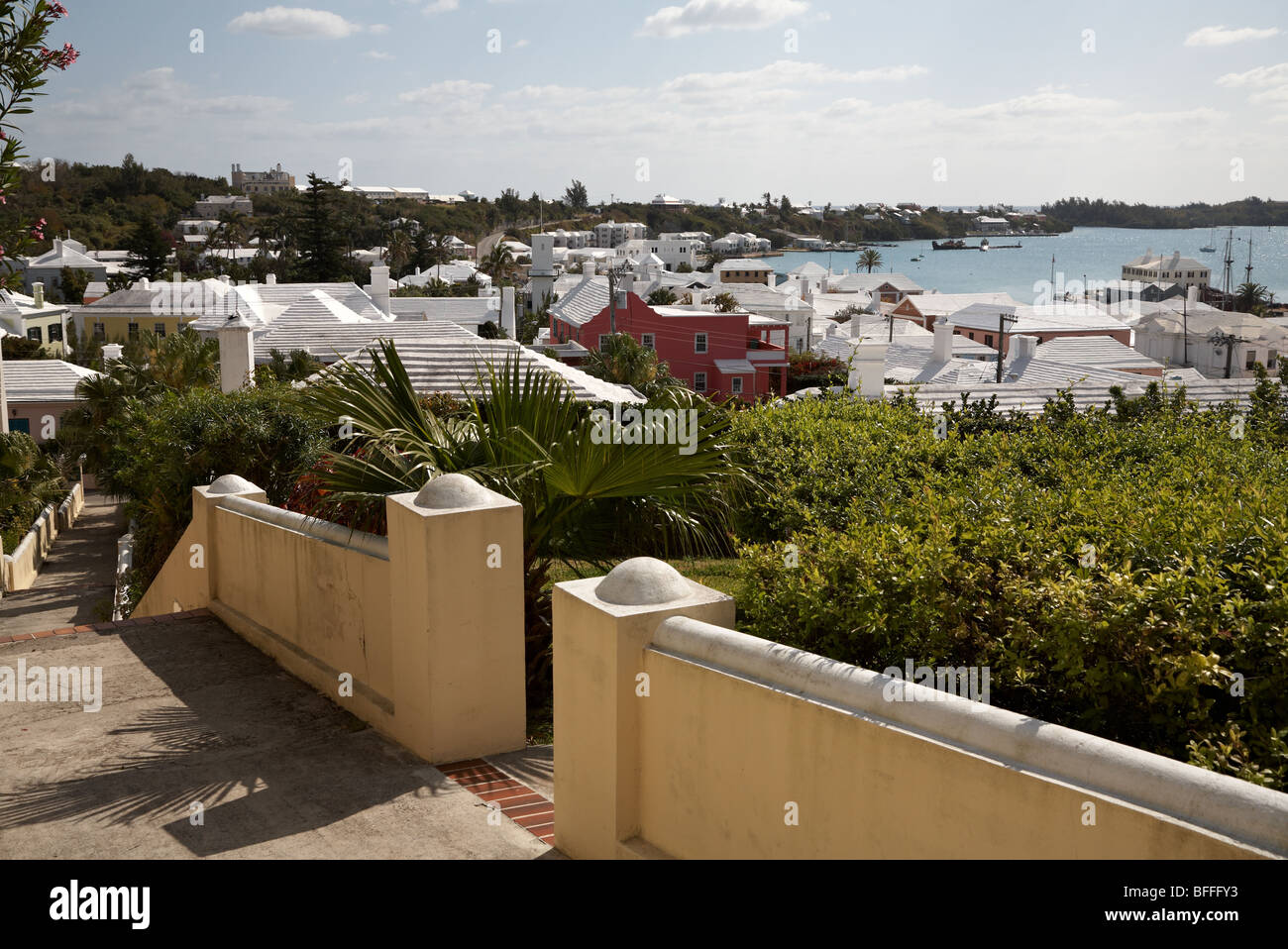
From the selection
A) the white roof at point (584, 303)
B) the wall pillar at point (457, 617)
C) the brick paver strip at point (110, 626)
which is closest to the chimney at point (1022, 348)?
the white roof at point (584, 303)

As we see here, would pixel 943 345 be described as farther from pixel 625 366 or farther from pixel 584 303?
pixel 584 303

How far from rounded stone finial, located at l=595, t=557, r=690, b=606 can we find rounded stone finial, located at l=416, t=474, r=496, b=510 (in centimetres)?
157

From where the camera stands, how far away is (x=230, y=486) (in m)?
10.0

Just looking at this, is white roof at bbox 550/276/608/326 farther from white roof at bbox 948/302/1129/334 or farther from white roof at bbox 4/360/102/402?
white roof at bbox 948/302/1129/334

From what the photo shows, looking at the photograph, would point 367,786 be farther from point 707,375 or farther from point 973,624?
point 707,375

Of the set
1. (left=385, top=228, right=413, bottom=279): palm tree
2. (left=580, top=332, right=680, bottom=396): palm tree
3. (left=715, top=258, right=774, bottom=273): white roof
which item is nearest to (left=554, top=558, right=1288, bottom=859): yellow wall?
(left=580, top=332, right=680, bottom=396): palm tree

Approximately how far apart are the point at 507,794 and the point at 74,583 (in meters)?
22.4

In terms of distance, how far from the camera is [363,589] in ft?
23.7

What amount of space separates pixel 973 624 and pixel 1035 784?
149 centimetres

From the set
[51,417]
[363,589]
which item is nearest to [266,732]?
[363,589]

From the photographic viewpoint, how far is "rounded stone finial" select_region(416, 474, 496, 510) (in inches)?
249

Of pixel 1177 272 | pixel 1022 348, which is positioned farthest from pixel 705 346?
pixel 1177 272
